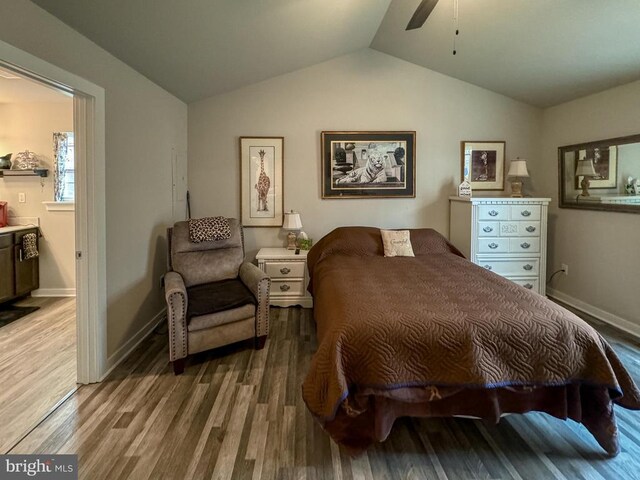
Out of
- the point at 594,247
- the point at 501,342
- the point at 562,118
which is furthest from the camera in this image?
the point at 562,118

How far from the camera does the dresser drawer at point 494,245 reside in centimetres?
382

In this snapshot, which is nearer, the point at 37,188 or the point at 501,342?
the point at 501,342

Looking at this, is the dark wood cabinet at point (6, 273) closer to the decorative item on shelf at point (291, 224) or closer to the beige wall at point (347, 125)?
the beige wall at point (347, 125)

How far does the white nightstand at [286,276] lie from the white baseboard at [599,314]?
2.88 m

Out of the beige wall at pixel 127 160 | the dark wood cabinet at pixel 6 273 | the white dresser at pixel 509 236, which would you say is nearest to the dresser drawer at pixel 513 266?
the white dresser at pixel 509 236

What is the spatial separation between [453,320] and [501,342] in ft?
0.78

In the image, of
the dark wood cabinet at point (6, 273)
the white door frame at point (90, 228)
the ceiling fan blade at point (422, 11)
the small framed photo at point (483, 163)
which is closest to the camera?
the ceiling fan blade at point (422, 11)

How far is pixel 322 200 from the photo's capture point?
13.9 feet

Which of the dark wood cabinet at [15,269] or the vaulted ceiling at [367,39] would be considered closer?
the vaulted ceiling at [367,39]

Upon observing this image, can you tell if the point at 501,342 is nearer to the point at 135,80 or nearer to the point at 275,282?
the point at 275,282

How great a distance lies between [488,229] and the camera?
381 centimetres

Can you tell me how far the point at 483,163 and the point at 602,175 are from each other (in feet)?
3.84

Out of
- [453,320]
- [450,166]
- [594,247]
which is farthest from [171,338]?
[594,247]

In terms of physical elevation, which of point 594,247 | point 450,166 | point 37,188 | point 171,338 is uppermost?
point 450,166
